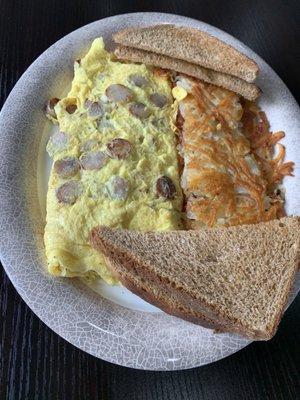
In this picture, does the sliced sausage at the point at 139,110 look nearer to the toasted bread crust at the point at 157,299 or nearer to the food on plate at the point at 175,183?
the food on plate at the point at 175,183

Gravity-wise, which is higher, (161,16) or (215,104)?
(161,16)

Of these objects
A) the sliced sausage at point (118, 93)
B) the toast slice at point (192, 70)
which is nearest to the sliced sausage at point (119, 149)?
the sliced sausage at point (118, 93)

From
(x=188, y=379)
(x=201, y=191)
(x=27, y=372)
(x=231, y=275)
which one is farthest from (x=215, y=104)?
(x=27, y=372)

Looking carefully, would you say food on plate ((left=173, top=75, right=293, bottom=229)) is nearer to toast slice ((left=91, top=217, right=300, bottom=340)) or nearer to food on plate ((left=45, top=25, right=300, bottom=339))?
food on plate ((left=45, top=25, right=300, bottom=339))

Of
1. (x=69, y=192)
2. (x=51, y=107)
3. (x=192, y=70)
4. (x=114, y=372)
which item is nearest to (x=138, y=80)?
(x=192, y=70)

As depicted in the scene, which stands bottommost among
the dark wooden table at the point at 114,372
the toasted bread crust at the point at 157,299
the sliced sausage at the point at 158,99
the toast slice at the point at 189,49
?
the dark wooden table at the point at 114,372

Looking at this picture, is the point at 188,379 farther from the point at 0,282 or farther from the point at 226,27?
the point at 226,27

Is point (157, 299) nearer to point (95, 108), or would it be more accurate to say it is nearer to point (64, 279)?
point (64, 279)
